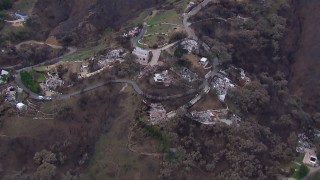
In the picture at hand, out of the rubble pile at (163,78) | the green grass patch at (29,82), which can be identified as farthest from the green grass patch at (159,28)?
the green grass patch at (29,82)

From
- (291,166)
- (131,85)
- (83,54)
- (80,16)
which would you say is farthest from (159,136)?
(80,16)

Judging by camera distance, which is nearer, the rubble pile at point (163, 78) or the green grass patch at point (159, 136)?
the green grass patch at point (159, 136)

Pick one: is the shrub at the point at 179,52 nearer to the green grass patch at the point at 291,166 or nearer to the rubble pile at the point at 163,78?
the rubble pile at the point at 163,78

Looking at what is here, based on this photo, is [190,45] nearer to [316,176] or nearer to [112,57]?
[112,57]

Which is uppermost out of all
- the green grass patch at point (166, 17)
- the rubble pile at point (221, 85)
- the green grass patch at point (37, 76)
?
the green grass patch at point (166, 17)

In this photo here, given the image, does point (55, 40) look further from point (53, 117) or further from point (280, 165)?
point (280, 165)

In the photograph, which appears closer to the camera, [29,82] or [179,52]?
[29,82]
